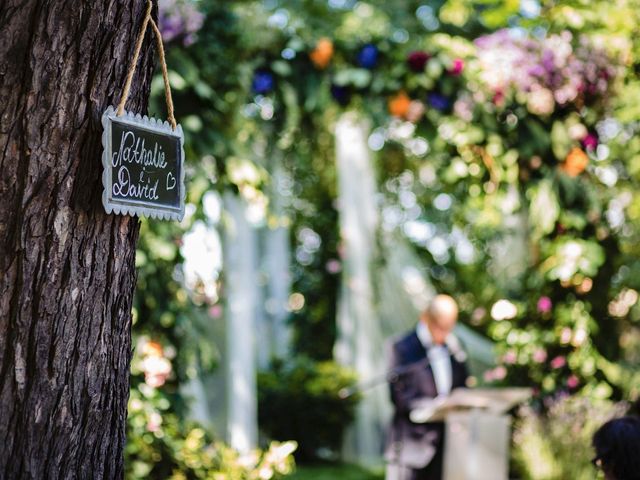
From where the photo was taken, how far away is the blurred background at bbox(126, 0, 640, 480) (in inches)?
189

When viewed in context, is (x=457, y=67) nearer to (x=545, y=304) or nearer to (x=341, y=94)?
(x=341, y=94)

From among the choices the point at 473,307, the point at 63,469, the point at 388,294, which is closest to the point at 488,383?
the point at 388,294

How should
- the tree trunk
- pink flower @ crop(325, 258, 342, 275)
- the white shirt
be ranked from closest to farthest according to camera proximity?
the tree trunk, the white shirt, pink flower @ crop(325, 258, 342, 275)

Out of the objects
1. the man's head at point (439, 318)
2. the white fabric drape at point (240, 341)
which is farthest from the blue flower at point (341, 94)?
the man's head at point (439, 318)

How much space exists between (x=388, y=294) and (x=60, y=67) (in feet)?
21.1

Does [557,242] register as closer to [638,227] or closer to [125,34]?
[638,227]

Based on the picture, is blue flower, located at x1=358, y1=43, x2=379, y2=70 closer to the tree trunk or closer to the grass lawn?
the grass lawn

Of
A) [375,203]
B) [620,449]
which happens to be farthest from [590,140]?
[620,449]

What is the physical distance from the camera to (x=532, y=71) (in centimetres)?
552

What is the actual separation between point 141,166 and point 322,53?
3842 millimetres

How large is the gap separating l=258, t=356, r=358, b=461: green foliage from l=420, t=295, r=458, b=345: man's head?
2943mm

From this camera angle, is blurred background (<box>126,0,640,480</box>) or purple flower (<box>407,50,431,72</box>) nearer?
blurred background (<box>126,0,640,480</box>)

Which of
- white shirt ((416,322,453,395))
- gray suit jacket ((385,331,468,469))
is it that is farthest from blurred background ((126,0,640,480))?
white shirt ((416,322,453,395))

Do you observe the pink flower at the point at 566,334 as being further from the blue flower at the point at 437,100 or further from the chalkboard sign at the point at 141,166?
the chalkboard sign at the point at 141,166
